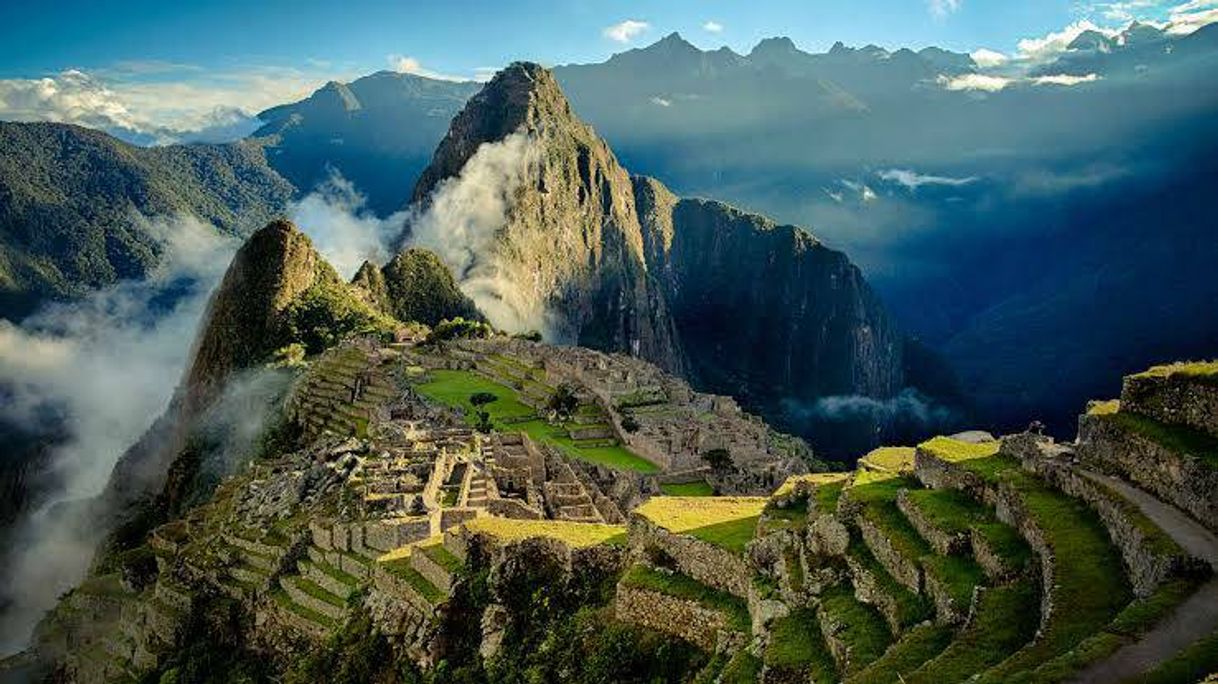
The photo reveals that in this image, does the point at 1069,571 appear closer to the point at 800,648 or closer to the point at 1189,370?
the point at 800,648

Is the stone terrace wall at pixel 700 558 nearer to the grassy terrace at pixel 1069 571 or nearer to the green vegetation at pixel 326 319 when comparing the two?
the grassy terrace at pixel 1069 571

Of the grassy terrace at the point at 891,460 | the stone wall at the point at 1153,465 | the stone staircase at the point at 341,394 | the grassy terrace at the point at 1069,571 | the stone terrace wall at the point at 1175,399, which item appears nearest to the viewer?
the grassy terrace at the point at 1069,571

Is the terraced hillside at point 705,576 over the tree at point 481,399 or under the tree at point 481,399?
over

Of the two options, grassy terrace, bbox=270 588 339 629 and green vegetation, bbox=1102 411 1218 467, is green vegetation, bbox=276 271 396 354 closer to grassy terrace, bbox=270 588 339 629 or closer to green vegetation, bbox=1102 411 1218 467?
grassy terrace, bbox=270 588 339 629

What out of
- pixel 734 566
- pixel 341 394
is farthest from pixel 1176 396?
pixel 341 394

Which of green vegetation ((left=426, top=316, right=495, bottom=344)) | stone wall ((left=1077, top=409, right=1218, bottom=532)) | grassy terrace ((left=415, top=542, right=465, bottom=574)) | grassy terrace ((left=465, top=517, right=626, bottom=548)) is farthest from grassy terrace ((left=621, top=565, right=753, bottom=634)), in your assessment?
green vegetation ((left=426, top=316, right=495, bottom=344))

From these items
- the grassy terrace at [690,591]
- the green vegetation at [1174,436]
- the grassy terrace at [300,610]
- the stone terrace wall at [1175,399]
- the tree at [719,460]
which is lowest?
the tree at [719,460]

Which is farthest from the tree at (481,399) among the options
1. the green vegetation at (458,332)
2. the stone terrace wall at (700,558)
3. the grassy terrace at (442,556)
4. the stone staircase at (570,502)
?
the stone terrace wall at (700,558)
